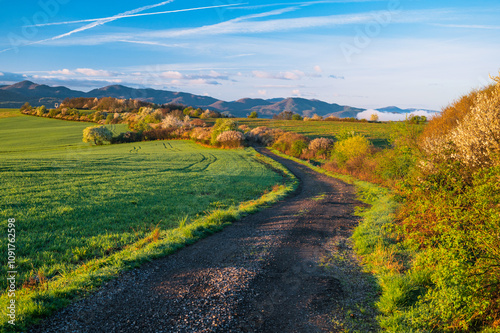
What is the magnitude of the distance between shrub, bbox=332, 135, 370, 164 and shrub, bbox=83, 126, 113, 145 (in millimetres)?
61530

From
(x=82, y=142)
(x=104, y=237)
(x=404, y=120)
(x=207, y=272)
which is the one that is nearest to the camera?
(x=207, y=272)

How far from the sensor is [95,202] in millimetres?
18266

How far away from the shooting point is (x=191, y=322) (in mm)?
6414

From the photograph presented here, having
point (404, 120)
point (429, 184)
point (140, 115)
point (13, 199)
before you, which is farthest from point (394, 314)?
point (140, 115)

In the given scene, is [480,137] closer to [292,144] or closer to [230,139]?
[292,144]

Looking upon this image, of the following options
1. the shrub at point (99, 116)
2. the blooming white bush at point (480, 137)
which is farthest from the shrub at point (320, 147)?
the shrub at point (99, 116)

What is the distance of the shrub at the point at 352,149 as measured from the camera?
3750 centimetres

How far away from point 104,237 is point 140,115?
101 metres

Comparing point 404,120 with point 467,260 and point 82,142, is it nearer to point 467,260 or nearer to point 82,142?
point 467,260

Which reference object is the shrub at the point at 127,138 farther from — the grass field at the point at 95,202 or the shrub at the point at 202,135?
the grass field at the point at 95,202

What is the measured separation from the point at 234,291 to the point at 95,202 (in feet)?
48.0

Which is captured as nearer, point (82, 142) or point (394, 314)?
point (394, 314)

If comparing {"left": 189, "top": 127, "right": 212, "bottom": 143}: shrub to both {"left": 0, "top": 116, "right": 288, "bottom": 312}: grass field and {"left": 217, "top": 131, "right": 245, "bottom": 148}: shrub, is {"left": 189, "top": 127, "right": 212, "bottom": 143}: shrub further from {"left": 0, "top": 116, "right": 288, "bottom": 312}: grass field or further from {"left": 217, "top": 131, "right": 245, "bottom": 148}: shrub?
{"left": 0, "top": 116, "right": 288, "bottom": 312}: grass field

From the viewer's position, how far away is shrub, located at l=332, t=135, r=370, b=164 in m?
37.5
